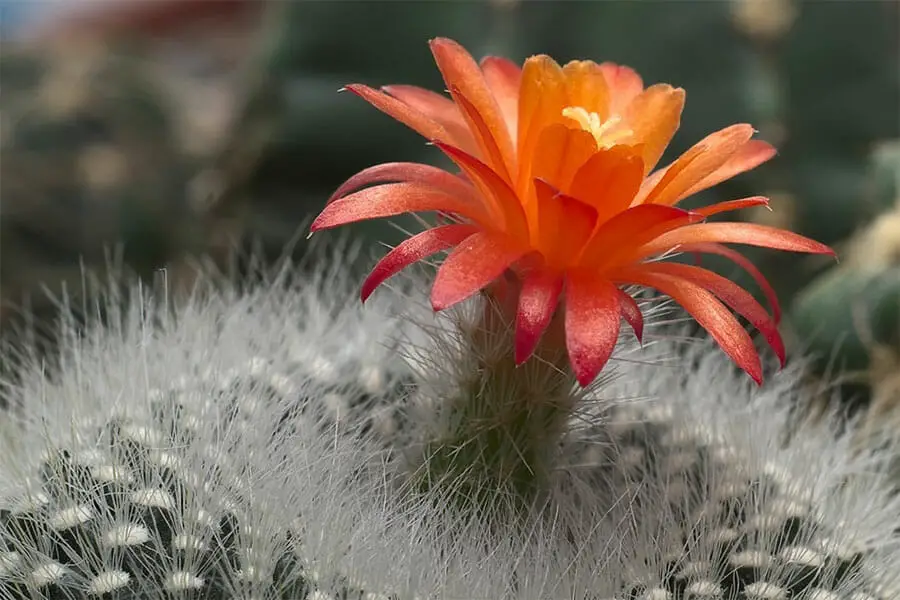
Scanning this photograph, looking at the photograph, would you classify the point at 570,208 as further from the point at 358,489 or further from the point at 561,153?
the point at 358,489

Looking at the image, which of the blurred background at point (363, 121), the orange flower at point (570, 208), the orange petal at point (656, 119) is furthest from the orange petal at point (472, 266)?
the blurred background at point (363, 121)

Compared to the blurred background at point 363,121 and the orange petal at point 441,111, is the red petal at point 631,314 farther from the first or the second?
the blurred background at point 363,121

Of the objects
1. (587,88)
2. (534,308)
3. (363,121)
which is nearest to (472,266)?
(534,308)

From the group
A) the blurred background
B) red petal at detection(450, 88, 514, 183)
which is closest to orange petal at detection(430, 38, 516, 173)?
red petal at detection(450, 88, 514, 183)

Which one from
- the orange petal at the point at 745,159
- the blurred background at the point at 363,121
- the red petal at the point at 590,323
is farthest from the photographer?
the blurred background at the point at 363,121

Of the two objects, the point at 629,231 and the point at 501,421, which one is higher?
the point at 629,231

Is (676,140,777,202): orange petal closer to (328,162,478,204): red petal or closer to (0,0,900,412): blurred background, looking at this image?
(328,162,478,204): red petal
